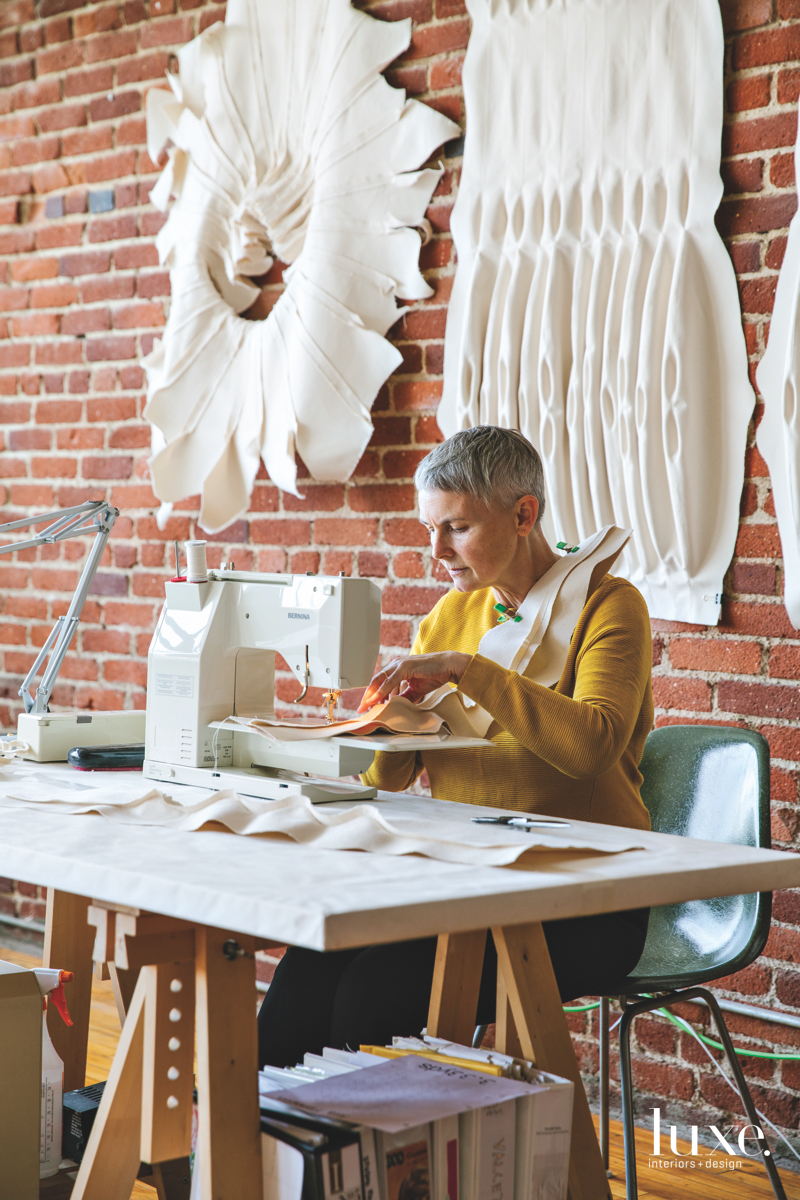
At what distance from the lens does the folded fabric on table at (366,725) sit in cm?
176

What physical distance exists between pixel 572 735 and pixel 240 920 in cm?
78

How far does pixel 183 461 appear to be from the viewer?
129 inches

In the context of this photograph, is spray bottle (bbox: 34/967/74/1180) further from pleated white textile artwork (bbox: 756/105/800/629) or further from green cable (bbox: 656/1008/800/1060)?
pleated white textile artwork (bbox: 756/105/800/629)

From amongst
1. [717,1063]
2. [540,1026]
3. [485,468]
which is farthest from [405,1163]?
[717,1063]

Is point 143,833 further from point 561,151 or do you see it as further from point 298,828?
point 561,151

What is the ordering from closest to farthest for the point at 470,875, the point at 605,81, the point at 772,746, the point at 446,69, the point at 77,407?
the point at 470,875, the point at 772,746, the point at 605,81, the point at 446,69, the point at 77,407

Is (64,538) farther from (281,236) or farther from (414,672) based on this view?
(281,236)

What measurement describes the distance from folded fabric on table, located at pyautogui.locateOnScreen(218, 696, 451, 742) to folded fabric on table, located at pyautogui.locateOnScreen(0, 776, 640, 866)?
0.10 meters

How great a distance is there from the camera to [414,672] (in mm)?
1811

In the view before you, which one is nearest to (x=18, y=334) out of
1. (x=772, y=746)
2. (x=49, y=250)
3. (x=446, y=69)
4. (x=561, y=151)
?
(x=49, y=250)

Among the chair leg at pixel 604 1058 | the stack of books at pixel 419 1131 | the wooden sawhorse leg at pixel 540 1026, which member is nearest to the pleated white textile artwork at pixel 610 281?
the chair leg at pixel 604 1058

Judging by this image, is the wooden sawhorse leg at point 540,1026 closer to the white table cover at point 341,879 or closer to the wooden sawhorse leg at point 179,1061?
the white table cover at point 341,879

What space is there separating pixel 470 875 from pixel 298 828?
0.27 meters

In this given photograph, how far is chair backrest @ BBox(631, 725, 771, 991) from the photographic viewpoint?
6.31ft
